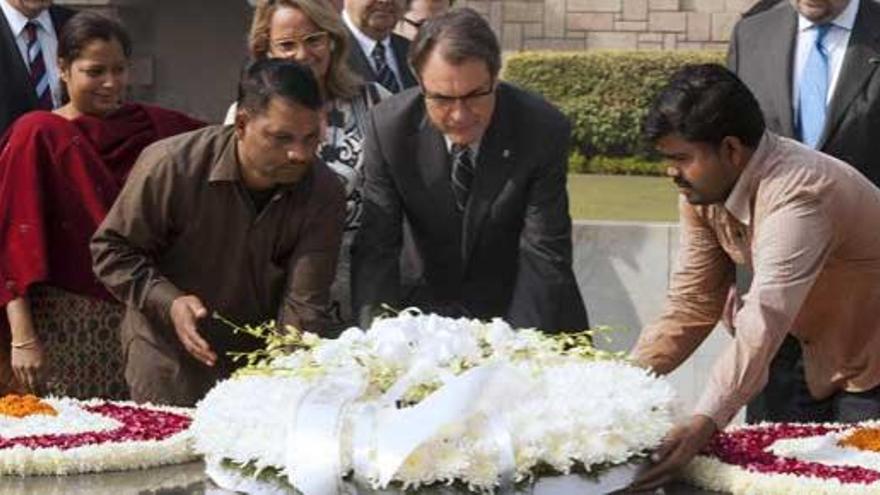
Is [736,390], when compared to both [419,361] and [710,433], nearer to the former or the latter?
[710,433]

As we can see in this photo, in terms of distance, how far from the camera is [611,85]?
1897 cm

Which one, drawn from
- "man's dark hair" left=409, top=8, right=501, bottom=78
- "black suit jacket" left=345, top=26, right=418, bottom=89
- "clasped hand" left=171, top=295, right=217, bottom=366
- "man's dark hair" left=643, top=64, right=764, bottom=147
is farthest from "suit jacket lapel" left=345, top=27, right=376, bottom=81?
"man's dark hair" left=643, top=64, right=764, bottom=147

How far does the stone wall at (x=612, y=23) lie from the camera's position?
2150 centimetres

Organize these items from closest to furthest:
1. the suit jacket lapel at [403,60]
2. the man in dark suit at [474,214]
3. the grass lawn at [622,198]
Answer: the man in dark suit at [474,214] → the suit jacket lapel at [403,60] → the grass lawn at [622,198]

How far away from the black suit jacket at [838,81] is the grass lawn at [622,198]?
20.0 feet

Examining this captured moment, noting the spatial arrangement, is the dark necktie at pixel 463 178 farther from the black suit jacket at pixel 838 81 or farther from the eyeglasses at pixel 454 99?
the black suit jacket at pixel 838 81

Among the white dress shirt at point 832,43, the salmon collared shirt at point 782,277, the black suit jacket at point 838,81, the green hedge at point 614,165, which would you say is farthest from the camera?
the green hedge at point 614,165

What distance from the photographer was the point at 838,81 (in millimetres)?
6582

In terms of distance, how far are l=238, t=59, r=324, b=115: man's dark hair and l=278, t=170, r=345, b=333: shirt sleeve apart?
0.27 m

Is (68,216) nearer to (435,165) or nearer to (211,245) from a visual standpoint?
(211,245)

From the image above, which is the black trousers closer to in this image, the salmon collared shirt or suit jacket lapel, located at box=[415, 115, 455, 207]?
the salmon collared shirt

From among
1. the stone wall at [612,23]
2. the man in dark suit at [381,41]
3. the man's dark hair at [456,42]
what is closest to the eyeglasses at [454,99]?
the man's dark hair at [456,42]

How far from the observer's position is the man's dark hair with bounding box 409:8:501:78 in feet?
17.7

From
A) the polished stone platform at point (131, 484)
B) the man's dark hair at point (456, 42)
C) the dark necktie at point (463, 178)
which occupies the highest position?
the man's dark hair at point (456, 42)
